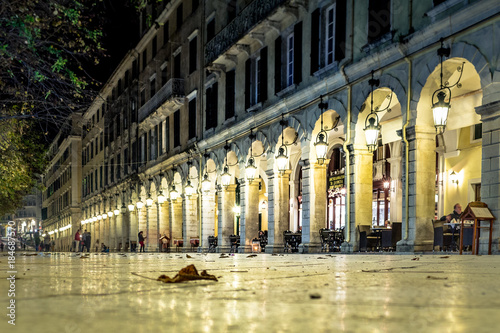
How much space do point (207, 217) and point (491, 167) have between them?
18864 mm

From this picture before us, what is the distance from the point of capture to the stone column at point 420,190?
14.7 meters

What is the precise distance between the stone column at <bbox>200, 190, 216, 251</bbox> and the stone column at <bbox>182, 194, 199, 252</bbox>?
80.1 inches

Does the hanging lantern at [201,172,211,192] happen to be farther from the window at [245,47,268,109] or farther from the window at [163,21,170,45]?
the window at [163,21,170,45]

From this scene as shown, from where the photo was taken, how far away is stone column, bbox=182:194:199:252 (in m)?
31.5

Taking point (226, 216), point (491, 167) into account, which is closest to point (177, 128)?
point (226, 216)

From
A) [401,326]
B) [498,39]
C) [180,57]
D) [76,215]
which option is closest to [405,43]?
[498,39]

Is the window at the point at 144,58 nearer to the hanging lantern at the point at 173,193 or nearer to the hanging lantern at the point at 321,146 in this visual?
the hanging lantern at the point at 173,193

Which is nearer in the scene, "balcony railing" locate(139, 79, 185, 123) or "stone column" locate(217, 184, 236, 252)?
"stone column" locate(217, 184, 236, 252)

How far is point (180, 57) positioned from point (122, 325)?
108 feet

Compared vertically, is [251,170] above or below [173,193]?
above

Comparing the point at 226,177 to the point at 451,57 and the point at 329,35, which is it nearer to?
the point at 329,35

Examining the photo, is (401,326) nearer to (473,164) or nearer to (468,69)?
(468,69)

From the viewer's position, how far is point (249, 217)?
2491 centimetres

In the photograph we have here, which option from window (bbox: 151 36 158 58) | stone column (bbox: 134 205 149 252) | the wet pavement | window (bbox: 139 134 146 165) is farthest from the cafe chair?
stone column (bbox: 134 205 149 252)
